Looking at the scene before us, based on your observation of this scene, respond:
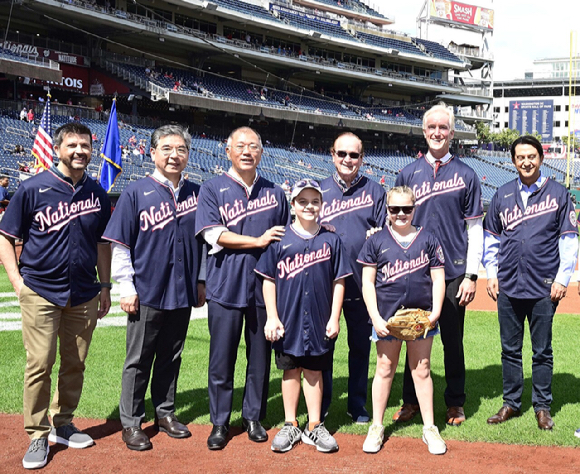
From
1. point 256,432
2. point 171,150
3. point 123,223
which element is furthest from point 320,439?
point 171,150

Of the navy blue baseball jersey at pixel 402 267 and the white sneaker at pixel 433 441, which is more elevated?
the navy blue baseball jersey at pixel 402 267

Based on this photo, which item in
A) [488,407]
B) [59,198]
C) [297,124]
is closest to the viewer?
[59,198]

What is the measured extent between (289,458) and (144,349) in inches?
52.9

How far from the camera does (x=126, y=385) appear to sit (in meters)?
4.83

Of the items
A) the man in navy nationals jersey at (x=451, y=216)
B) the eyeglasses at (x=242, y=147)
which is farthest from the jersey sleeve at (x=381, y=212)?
the eyeglasses at (x=242, y=147)

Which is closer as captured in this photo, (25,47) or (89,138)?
(89,138)

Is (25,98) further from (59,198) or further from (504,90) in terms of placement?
(504,90)

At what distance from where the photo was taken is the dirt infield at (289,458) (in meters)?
4.34

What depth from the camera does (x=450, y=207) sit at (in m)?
5.15

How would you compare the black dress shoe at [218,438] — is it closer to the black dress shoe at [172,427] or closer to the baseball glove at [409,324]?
the black dress shoe at [172,427]

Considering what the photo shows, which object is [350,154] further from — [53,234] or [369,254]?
[53,234]

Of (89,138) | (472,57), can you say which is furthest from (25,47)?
(472,57)

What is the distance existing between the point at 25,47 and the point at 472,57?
42154mm

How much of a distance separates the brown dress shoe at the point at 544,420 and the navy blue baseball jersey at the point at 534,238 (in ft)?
3.14
